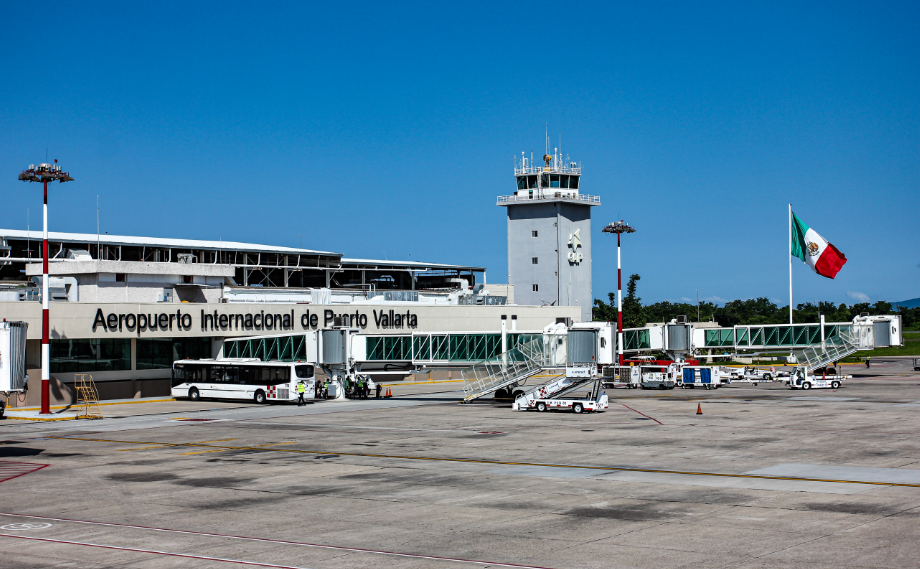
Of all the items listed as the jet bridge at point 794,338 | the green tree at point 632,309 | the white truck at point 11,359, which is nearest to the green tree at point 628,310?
the green tree at point 632,309

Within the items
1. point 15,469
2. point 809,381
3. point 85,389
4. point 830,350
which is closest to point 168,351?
point 85,389

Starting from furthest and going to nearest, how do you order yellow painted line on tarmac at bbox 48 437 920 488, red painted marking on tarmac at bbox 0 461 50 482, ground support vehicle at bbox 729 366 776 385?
ground support vehicle at bbox 729 366 776 385 < red painted marking on tarmac at bbox 0 461 50 482 < yellow painted line on tarmac at bbox 48 437 920 488

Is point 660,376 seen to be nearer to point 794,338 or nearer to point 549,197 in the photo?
point 794,338

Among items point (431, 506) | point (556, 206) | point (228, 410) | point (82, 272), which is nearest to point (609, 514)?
point (431, 506)

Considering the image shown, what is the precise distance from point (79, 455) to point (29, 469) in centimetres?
409

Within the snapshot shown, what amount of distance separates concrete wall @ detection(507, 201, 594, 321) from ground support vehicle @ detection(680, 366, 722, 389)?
4011 cm

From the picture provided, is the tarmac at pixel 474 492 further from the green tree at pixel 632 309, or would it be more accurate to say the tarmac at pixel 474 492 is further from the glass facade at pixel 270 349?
the green tree at pixel 632 309

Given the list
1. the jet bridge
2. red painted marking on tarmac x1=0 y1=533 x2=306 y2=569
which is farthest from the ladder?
the jet bridge

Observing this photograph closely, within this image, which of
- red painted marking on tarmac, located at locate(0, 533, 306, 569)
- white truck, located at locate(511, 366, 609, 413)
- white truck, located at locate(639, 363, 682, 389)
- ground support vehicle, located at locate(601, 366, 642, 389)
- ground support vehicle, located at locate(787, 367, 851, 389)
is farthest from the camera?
ground support vehicle, located at locate(601, 366, 642, 389)

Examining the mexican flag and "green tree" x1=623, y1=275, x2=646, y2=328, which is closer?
the mexican flag

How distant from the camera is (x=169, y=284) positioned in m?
74.9

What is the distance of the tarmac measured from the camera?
16.9 m

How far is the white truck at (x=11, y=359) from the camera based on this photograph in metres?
39.9

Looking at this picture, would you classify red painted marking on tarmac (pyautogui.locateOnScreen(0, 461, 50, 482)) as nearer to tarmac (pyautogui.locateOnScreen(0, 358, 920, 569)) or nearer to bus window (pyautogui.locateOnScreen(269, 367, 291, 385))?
tarmac (pyautogui.locateOnScreen(0, 358, 920, 569))
